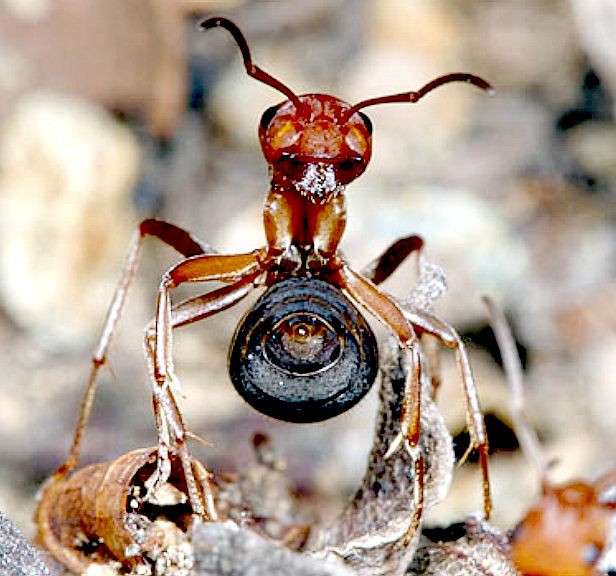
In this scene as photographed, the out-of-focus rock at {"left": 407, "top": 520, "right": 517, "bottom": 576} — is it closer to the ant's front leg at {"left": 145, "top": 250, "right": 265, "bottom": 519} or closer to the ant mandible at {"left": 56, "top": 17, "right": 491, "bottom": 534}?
the ant mandible at {"left": 56, "top": 17, "right": 491, "bottom": 534}

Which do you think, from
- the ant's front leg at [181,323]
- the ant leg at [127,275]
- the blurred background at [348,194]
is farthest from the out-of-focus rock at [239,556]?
the blurred background at [348,194]

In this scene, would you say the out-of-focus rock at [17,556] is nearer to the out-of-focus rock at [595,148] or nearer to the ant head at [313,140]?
the ant head at [313,140]

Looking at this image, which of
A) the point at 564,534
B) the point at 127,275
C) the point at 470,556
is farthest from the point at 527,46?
the point at 564,534

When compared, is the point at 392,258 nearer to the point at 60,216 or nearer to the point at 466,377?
the point at 466,377

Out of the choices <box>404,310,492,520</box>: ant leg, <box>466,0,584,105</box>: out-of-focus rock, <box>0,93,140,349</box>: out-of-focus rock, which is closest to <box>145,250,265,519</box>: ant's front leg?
<box>404,310,492,520</box>: ant leg

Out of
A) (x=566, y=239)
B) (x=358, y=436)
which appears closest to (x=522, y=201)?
(x=566, y=239)

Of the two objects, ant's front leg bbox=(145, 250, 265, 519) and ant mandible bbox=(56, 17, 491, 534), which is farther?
ant mandible bbox=(56, 17, 491, 534)

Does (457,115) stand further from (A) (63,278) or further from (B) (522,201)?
(A) (63,278)

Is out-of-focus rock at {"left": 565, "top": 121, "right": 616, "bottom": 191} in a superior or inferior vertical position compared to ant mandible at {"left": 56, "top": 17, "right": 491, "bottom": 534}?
superior
